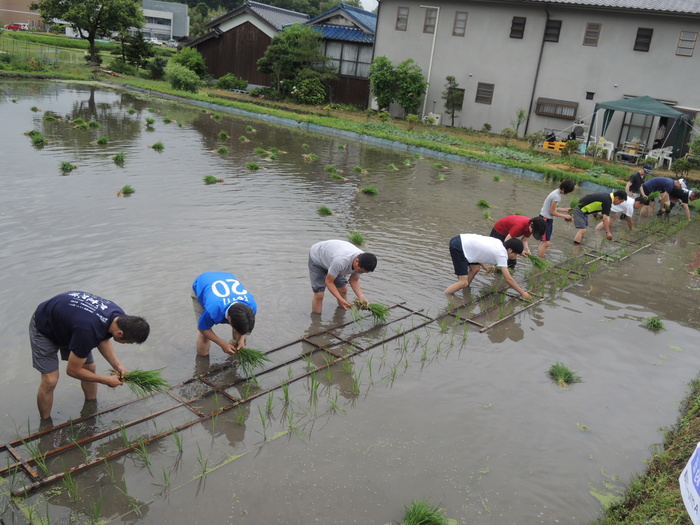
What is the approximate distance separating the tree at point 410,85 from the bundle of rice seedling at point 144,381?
22862 mm

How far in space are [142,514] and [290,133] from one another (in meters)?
19.2

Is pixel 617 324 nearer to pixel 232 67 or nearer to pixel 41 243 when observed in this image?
pixel 41 243

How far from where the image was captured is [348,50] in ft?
98.7

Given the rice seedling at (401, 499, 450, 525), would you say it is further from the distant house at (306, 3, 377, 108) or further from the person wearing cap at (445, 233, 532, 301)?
the distant house at (306, 3, 377, 108)

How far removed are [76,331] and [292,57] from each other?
26580 mm

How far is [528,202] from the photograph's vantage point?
14.6 metres

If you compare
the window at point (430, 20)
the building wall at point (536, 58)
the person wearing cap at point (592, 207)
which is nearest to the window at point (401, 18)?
the building wall at point (536, 58)

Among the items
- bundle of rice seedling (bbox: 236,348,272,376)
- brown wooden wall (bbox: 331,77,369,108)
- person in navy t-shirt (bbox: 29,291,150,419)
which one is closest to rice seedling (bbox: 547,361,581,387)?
bundle of rice seedling (bbox: 236,348,272,376)

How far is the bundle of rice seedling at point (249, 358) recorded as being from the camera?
211 inches

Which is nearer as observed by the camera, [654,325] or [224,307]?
A: [224,307]

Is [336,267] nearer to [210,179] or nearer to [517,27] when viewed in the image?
[210,179]

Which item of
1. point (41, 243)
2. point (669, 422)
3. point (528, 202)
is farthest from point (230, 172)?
point (669, 422)

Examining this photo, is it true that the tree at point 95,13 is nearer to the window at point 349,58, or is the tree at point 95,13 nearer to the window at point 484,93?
the window at point 349,58

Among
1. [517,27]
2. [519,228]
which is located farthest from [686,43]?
[519,228]
